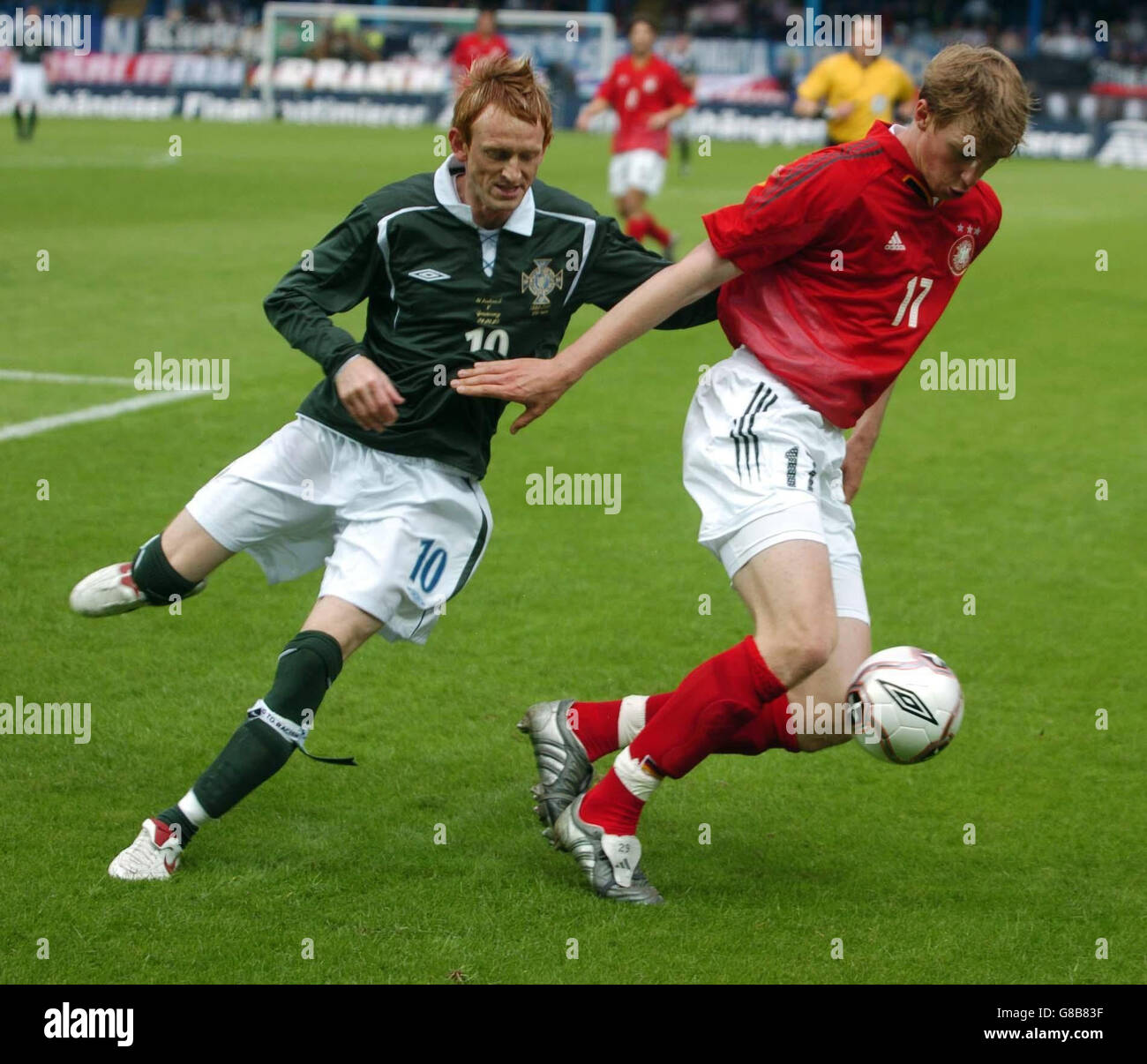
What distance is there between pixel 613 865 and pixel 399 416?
4.13ft

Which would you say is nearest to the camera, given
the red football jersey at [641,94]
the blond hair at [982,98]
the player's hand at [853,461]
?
the blond hair at [982,98]

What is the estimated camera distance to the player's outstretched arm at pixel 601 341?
393 cm

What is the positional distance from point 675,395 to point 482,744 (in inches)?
209

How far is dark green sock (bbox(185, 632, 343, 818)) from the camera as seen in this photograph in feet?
13.0

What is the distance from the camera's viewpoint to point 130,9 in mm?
45094

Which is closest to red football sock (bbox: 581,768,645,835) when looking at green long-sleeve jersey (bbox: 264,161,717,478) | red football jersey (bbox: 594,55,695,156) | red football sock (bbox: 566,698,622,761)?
red football sock (bbox: 566,698,622,761)

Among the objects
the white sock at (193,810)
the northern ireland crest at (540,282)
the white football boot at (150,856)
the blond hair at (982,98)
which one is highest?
the blond hair at (982,98)

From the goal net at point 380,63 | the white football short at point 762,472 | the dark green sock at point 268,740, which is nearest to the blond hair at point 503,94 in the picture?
the white football short at point 762,472

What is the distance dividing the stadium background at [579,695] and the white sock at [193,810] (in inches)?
5.4

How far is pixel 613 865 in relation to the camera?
13.1ft

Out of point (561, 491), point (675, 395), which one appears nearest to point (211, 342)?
point (675, 395)

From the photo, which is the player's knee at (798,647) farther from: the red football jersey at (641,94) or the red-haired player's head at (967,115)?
the red football jersey at (641,94)

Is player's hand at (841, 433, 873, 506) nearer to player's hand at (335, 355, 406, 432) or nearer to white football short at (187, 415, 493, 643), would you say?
white football short at (187, 415, 493, 643)

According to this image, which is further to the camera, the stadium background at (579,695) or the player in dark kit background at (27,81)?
the player in dark kit background at (27,81)
